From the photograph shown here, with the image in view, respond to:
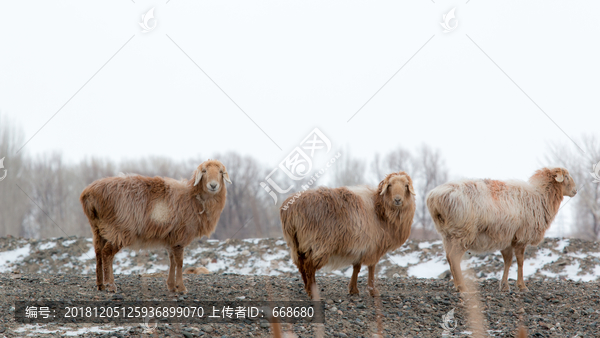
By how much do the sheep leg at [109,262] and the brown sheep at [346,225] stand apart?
3.03m

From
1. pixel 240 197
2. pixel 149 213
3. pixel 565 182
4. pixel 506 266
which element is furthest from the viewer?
pixel 240 197

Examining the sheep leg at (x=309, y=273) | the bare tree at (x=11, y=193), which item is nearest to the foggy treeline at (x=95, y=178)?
the bare tree at (x=11, y=193)

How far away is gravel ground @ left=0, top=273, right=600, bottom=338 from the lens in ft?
20.4

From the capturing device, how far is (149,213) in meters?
8.63

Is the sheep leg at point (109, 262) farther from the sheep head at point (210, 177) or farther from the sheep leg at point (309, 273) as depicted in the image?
the sheep leg at point (309, 273)

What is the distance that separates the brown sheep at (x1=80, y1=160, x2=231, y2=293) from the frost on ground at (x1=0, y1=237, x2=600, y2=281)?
18.6ft

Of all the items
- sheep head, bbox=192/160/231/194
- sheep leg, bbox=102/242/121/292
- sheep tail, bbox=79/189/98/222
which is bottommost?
sheep leg, bbox=102/242/121/292

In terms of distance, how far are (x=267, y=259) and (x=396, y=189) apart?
8.43 m

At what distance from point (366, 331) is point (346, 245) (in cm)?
195

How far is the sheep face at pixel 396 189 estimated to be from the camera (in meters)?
8.48

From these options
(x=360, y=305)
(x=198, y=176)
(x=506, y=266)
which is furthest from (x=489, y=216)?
(x=198, y=176)

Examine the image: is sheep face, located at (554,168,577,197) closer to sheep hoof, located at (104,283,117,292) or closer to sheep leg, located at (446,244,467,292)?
sheep leg, located at (446,244,467,292)

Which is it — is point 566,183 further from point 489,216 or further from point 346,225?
point 346,225

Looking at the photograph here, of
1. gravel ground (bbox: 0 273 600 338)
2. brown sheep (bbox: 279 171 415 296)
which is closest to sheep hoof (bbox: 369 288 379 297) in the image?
brown sheep (bbox: 279 171 415 296)
